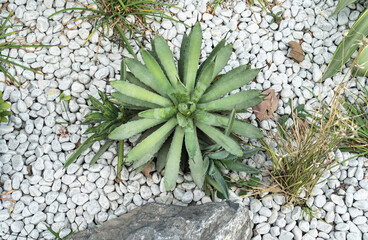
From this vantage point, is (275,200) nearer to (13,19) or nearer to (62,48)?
(62,48)

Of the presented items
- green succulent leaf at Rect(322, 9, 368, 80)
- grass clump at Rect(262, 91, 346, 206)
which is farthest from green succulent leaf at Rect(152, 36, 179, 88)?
green succulent leaf at Rect(322, 9, 368, 80)

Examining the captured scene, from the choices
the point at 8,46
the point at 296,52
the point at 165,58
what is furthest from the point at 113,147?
the point at 296,52

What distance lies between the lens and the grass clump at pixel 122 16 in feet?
8.71

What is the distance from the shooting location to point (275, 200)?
239 centimetres

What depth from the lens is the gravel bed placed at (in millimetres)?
2350

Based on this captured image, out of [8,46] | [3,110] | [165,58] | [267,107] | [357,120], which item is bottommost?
[357,120]

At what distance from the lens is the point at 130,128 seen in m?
2.13

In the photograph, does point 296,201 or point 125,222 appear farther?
point 296,201

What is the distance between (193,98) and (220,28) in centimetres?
80

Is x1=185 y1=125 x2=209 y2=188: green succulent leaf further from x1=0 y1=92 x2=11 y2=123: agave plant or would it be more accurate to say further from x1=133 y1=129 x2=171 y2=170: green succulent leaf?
x1=0 y1=92 x2=11 y2=123: agave plant

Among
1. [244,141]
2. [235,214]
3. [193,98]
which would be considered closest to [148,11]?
[193,98]

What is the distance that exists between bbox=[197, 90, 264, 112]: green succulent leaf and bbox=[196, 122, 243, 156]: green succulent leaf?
0.33ft

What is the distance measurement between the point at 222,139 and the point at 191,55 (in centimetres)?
48

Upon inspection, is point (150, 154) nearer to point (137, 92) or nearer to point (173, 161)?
point (173, 161)
